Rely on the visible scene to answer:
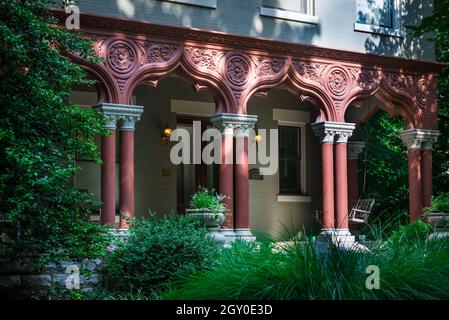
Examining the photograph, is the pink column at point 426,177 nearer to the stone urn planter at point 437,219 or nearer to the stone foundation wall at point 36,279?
the stone urn planter at point 437,219

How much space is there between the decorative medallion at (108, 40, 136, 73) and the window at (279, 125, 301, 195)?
5334 mm

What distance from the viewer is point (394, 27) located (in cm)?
1443

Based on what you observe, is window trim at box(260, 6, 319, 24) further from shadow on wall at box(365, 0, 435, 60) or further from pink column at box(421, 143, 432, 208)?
pink column at box(421, 143, 432, 208)

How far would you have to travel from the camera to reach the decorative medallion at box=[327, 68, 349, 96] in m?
13.5

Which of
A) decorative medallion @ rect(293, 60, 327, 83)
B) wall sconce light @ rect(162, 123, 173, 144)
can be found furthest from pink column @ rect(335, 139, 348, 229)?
wall sconce light @ rect(162, 123, 173, 144)

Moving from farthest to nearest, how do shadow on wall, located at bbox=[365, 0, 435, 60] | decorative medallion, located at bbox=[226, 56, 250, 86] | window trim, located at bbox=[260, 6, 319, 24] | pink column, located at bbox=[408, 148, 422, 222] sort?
pink column, located at bbox=[408, 148, 422, 222]
shadow on wall, located at bbox=[365, 0, 435, 60]
window trim, located at bbox=[260, 6, 319, 24]
decorative medallion, located at bbox=[226, 56, 250, 86]

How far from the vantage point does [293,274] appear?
5.88 m

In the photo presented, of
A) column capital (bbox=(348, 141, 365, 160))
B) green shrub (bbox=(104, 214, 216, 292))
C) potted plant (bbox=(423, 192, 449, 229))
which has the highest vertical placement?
column capital (bbox=(348, 141, 365, 160))

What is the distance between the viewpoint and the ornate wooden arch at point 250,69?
37.8 ft

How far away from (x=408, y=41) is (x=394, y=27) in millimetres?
408

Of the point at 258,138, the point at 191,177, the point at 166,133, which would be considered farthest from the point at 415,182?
the point at 166,133

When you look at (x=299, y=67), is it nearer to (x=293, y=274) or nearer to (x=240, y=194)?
(x=240, y=194)

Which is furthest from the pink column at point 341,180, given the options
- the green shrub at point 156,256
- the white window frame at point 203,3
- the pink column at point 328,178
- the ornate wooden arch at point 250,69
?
the green shrub at point 156,256

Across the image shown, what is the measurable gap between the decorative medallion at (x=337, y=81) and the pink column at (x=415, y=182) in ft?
6.60
